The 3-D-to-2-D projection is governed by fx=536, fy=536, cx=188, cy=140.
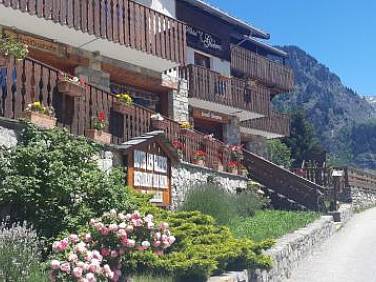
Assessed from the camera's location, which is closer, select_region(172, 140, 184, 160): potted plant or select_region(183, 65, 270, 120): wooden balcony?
select_region(172, 140, 184, 160): potted plant

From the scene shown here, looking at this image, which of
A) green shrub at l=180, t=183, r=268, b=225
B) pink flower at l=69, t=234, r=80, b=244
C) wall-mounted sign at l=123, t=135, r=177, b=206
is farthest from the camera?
green shrub at l=180, t=183, r=268, b=225

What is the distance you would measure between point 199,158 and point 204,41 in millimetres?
9217

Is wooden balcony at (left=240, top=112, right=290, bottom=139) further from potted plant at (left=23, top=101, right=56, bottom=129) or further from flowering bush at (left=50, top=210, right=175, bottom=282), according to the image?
flowering bush at (left=50, top=210, right=175, bottom=282)

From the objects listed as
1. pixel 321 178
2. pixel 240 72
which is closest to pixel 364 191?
pixel 321 178

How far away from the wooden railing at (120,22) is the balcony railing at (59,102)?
8.64ft

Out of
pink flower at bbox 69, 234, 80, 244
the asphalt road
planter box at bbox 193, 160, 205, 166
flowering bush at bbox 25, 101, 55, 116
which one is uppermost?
flowering bush at bbox 25, 101, 55, 116

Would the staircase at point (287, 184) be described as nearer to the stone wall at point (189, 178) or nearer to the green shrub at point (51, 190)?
the stone wall at point (189, 178)

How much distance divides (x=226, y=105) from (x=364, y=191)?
11272 mm

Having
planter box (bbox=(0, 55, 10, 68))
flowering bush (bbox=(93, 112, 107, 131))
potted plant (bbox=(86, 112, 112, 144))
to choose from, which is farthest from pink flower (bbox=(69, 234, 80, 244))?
flowering bush (bbox=(93, 112, 107, 131))

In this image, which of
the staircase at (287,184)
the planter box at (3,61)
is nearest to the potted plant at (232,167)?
the staircase at (287,184)

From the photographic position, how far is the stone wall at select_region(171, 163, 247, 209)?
13102mm

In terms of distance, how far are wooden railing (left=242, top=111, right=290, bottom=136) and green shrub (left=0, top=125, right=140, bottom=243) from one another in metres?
19.1

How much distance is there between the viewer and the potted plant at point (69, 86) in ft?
30.3

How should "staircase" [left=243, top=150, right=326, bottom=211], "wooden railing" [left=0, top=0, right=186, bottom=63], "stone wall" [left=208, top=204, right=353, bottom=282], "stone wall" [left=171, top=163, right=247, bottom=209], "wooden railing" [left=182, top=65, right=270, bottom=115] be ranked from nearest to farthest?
1. "stone wall" [left=208, top=204, right=353, bottom=282]
2. "wooden railing" [left=0, top=0, right=186, bottom=63]
3. "stone wall" [left=171, top=163, right=247, bottom=209]
4. "wooden railing" [left=182, top=65, right=270, bottom=115]
5. "staircase" [left=243, top=150, right=326, bottom=211]
